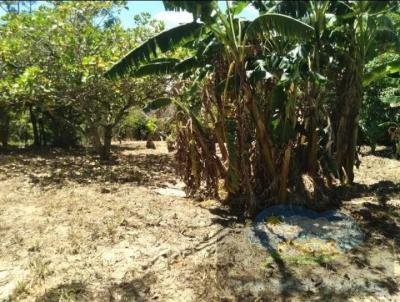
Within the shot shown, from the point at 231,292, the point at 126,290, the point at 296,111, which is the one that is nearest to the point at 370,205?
the point at 296,111

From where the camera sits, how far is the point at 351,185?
10234 millimetres

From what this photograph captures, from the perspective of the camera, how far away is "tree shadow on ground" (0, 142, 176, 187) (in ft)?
37.7

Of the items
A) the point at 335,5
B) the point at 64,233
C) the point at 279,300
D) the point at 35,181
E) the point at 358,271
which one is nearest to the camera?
the point at 279,300

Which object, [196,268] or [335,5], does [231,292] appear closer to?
[196,268]

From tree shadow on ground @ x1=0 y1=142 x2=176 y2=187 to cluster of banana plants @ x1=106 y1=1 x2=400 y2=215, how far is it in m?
2.72

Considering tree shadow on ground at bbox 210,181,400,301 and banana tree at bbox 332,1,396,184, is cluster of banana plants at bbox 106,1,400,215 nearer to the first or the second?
banana tree at bbox 332,1,396,184

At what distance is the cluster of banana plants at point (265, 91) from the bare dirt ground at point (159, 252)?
36.2 inches

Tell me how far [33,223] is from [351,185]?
21.6ft

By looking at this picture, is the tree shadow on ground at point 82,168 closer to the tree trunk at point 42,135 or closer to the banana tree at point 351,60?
the tree trunk at point 42,135

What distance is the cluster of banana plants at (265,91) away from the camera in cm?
778

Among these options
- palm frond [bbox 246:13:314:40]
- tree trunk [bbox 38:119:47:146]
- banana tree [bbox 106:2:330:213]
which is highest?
palm frond [bbox 246:13:314:40]

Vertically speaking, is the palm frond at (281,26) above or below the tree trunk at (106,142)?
above

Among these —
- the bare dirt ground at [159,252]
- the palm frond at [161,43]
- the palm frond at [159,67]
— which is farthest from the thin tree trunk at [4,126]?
the palm frond at [161,43]

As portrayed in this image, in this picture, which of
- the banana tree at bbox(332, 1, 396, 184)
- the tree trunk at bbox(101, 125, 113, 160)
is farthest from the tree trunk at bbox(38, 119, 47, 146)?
the banana tree at bbox(332, 1, 396, 184)
